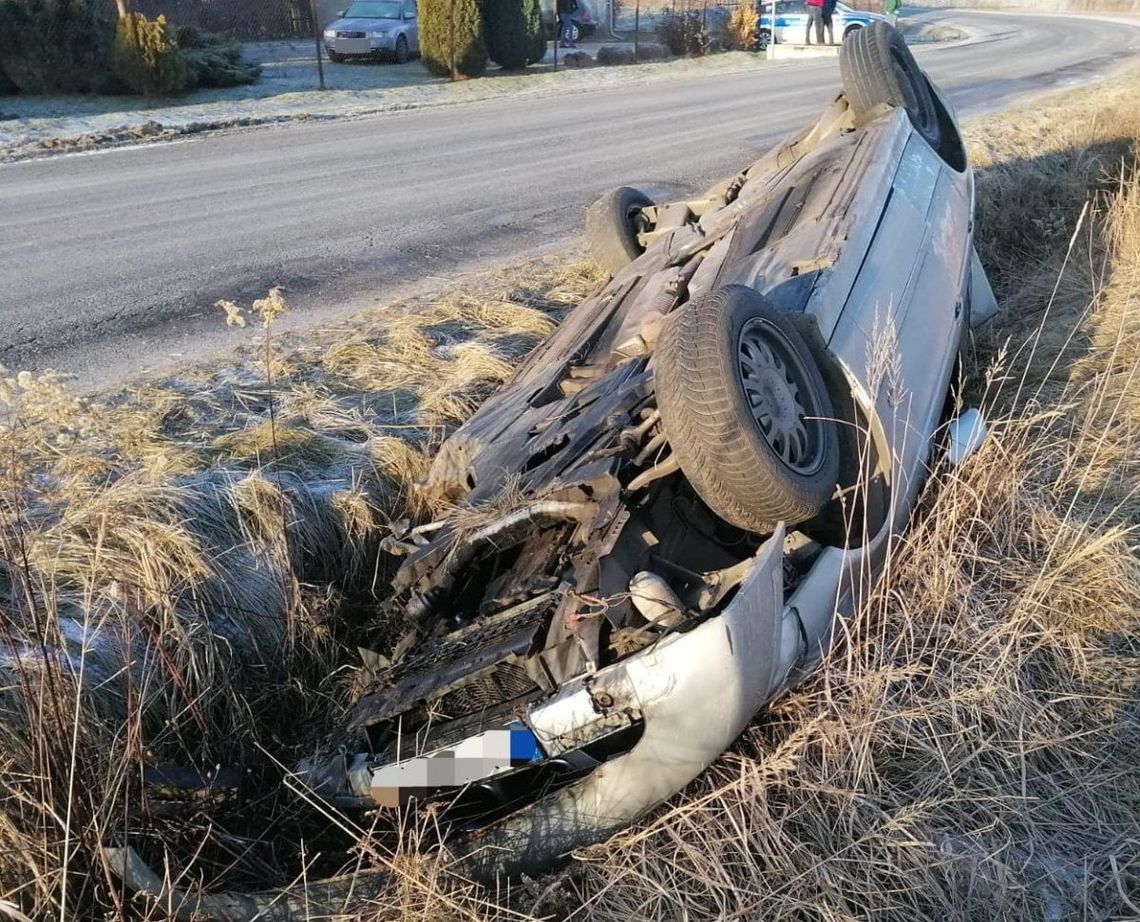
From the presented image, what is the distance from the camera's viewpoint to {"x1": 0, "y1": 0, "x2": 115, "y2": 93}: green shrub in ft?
49.4

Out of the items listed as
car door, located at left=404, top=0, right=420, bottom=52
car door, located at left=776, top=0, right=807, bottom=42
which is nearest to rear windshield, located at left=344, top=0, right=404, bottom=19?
car door, located at left=404, top=0, right=420, bottom=52

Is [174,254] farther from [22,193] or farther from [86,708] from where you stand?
[86,708]

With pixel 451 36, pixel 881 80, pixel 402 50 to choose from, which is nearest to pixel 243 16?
pixel 402 50

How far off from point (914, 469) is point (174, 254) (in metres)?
5.86

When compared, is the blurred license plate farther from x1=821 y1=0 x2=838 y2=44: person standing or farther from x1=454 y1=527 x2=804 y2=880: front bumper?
x1=821 y1=0 x2=838 y2=44: person standing

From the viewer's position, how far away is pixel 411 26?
21625 millimetres

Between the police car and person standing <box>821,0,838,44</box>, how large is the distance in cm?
10

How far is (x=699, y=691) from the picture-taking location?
2.23m

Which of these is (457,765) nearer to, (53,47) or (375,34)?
(53,47)

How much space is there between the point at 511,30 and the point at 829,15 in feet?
29.1

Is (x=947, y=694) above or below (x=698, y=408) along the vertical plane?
below

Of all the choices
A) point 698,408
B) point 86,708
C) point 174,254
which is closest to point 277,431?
point 86,708

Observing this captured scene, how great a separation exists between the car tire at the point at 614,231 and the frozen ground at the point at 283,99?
8.28 meters

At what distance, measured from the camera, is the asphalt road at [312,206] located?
5926 millimetres
